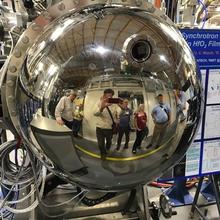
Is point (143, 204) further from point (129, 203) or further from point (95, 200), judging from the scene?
point (95, 200)

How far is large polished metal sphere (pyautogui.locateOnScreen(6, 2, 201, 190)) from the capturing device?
1.62 ft

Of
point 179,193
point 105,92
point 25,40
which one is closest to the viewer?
point 105,92

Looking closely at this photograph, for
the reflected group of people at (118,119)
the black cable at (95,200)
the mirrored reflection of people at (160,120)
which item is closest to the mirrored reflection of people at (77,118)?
the reflected group of people at (118,119)

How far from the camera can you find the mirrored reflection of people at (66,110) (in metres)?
0.50

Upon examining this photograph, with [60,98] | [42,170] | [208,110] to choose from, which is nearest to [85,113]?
[60,98]

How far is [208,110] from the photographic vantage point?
123 centimetres

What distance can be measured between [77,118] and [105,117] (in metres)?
0.05

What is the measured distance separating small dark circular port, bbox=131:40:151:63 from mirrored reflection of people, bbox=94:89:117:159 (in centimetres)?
8

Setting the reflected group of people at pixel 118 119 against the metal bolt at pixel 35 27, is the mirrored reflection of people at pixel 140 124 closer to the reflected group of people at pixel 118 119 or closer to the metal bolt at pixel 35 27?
the reflected group of people at pixel 118 119

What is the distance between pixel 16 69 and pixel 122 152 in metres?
0.29

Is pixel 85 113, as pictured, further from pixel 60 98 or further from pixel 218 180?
pixel 218 180

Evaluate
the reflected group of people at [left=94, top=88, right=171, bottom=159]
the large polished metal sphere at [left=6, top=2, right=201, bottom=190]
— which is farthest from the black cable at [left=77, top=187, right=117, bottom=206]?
the reflected group of people at [left=94, top=88, right=171, bottom=159]

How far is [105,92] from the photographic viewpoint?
487mm

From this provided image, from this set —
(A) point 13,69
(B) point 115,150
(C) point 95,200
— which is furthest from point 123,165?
(C) point 95,200
